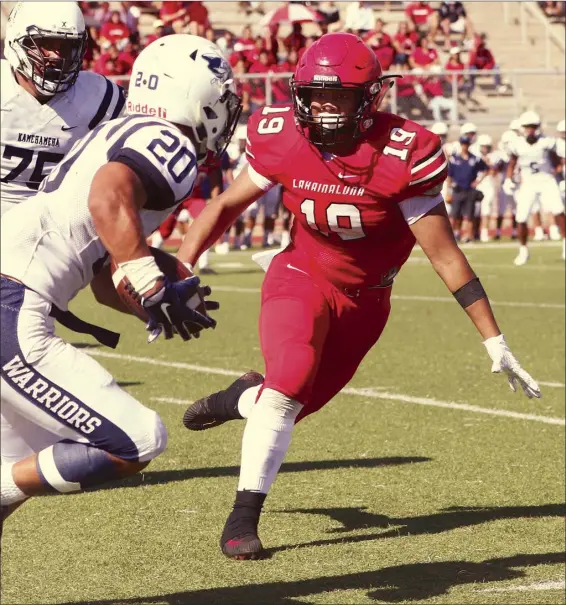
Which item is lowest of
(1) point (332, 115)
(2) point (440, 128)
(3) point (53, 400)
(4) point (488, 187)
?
(4) point (488, 187)

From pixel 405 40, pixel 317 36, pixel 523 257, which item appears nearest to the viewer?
pixel 523 257

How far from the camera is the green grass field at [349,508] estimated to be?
4477 mm

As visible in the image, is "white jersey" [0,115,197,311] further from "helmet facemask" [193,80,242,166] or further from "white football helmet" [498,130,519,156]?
"white football helmet" [498,130,519,156]

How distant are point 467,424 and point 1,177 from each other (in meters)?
3.06

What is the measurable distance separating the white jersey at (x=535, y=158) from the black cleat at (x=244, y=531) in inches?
572

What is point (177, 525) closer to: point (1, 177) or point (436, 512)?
point (436, 512)

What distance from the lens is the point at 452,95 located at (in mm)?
22500

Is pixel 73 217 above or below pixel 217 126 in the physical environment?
below

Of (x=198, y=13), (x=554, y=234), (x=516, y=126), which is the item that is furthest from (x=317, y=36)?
(x=554, y=234)

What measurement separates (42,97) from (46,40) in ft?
1.21

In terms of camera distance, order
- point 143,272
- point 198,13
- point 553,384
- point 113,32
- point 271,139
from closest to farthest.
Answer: point 143,272, point 271,139, point 553,384, point 113,32, point 198,13

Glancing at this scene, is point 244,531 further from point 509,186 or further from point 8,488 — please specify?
point 509,186

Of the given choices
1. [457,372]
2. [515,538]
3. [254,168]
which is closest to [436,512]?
[515,538]

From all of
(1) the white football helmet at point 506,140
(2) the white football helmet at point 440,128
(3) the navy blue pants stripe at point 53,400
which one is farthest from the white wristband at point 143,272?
(2) the white football helmet at point 440,128
